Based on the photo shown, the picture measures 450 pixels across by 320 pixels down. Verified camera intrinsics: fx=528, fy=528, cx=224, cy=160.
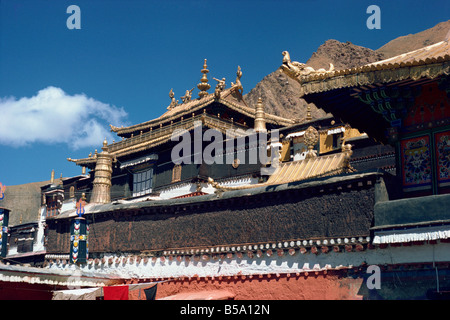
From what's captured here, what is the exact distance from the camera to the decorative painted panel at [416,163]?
39.2 feet

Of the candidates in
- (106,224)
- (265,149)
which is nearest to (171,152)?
(265,149)

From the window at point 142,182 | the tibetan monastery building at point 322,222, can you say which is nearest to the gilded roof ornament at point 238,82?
the window at point 142,182

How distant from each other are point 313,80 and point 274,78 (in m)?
55.8

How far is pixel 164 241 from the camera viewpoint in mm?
16422

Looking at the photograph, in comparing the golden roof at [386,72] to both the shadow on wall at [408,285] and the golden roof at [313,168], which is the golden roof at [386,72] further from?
the shadow on wall at [408,285]

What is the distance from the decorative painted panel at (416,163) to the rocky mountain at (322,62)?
146ft

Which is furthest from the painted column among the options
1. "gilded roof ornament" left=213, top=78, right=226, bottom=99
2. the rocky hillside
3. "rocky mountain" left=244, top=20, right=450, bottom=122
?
the rocky hillside

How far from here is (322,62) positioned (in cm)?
6956

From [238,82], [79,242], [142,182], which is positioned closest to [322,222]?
[79,242]

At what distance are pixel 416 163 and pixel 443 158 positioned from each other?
615 millimetres

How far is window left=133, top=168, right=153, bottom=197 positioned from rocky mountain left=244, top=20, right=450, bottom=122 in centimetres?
2688

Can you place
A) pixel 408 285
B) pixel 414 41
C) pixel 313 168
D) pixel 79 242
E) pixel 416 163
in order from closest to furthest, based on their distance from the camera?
1. pixel 408 285
2. pixel 416 163
3. pixel 313 168
4. pixel 79 242
5. pixel 414 41

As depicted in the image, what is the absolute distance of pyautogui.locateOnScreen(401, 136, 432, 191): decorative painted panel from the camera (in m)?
11.9

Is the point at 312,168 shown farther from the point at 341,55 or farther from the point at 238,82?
the point at 341,55
